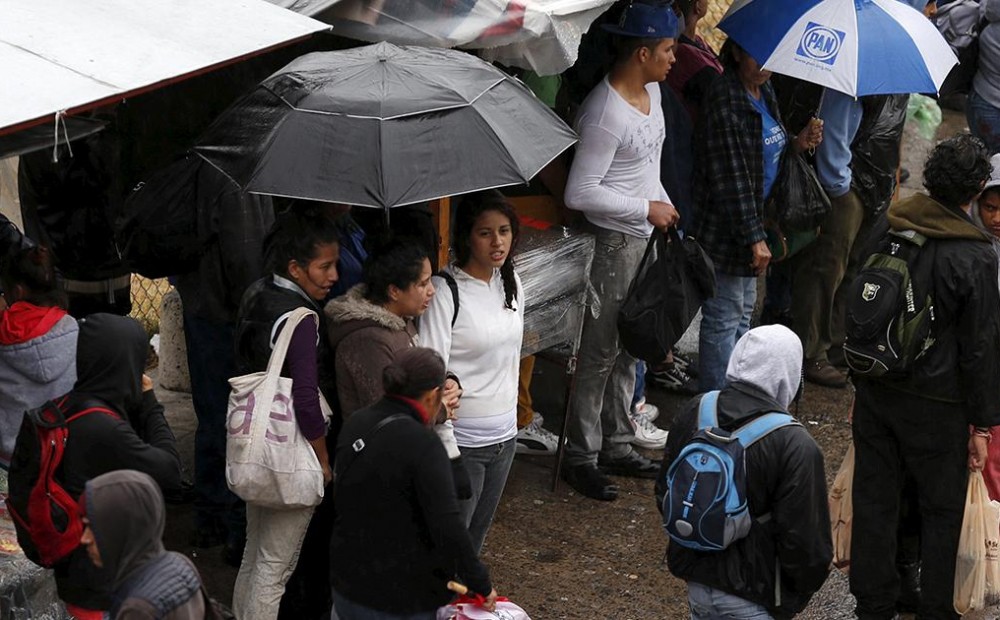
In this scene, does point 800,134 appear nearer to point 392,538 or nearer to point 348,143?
point 348,143

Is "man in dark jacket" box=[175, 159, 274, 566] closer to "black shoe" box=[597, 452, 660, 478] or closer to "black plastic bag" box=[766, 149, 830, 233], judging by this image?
"black shoe" box=[597, 452, 660, 478]

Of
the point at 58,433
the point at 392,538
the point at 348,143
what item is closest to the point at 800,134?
the point at 348,143

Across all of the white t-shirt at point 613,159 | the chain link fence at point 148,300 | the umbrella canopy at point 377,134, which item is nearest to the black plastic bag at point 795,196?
the white t-shirt at point 613,159

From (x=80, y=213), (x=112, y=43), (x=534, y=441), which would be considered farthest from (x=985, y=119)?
(x=112, y=43)

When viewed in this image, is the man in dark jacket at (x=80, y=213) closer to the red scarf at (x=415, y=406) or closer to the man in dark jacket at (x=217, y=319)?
the man in dark jacket at (x=217, y=319)

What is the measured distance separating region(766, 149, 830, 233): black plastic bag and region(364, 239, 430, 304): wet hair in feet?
9.20

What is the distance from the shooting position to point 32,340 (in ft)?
16.2

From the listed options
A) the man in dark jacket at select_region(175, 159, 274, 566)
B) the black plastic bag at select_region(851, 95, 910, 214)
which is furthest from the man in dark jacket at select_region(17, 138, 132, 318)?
the black plastic bag at select_region(851, 95, 910, 214)

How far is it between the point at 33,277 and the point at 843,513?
3347mm

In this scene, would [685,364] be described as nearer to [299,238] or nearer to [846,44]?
[846,44]

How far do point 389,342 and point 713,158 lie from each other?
2.60 m

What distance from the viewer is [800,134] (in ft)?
23.8

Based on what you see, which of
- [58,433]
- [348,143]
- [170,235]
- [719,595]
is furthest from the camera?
[170,235]

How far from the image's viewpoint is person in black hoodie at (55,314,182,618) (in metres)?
4.22
